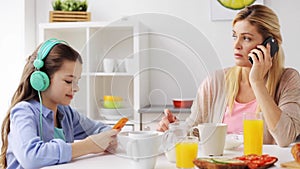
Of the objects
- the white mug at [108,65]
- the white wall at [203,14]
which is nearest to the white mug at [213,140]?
the white mug at [108,65]

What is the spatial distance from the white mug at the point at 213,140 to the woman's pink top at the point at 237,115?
0.47 m

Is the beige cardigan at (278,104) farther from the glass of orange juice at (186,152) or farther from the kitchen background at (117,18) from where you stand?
the kitchen background at (117,18)

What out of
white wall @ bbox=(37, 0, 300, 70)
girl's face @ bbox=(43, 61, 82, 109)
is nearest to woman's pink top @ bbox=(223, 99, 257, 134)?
girl's face @ bbox=(43, 61, 82, 109)

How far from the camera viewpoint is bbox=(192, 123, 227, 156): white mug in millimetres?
1239

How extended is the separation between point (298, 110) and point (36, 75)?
999 millimetres

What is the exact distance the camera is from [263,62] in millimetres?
1678

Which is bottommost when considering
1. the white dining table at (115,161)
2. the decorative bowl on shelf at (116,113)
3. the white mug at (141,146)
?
the white dining table at (115,161)

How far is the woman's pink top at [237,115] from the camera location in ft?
5.81

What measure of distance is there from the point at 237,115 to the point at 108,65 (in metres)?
1.01

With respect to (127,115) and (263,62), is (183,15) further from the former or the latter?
(127,115)

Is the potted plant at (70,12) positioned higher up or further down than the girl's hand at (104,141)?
higher up

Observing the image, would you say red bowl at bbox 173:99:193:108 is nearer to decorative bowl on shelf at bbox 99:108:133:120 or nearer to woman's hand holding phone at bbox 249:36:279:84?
decorative bowl on shelf at bbox 99:108:133:120

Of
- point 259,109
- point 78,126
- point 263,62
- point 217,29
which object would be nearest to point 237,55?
point 263,62

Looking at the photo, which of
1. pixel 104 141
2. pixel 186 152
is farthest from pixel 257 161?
pixel 104 141
